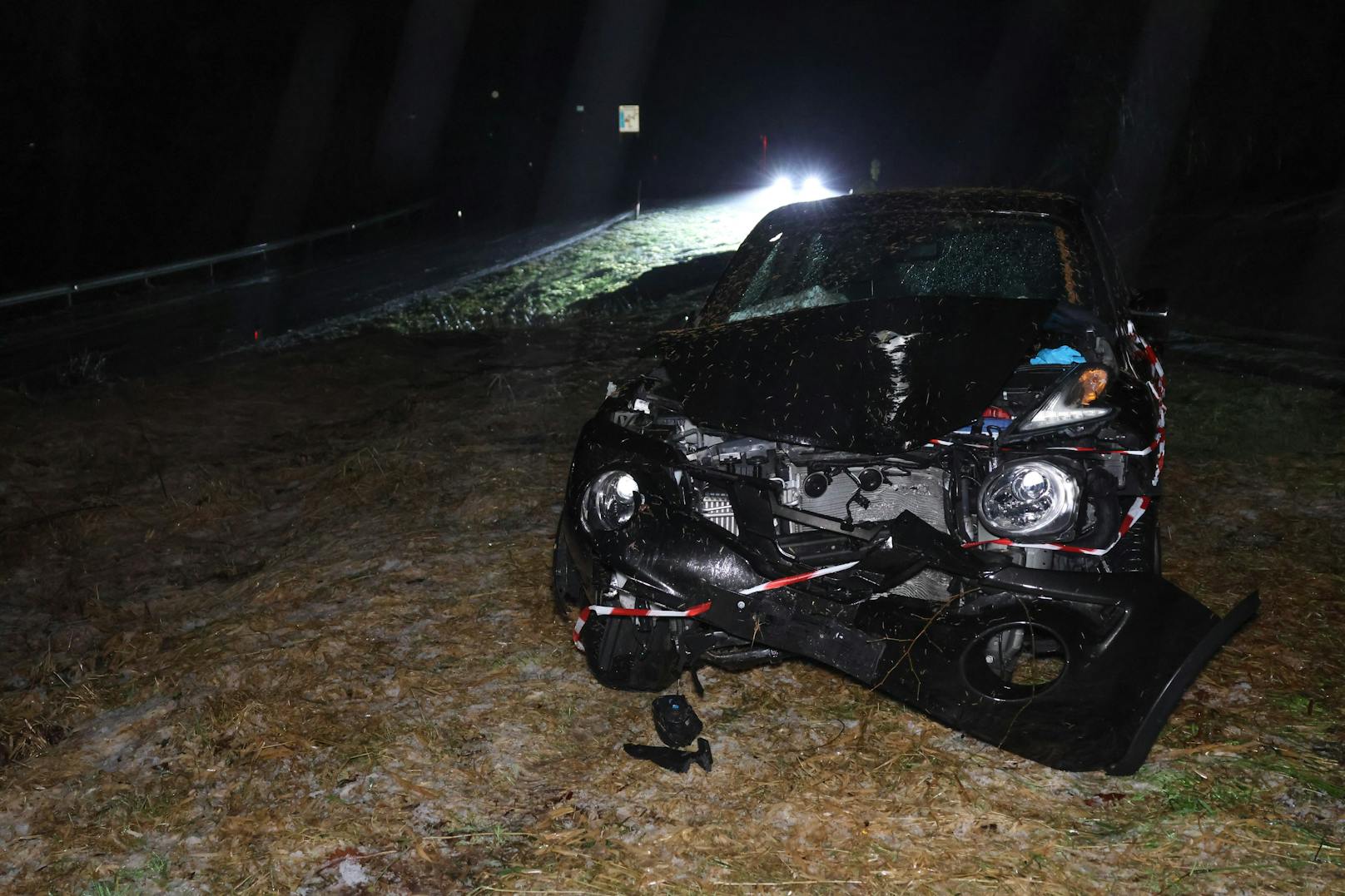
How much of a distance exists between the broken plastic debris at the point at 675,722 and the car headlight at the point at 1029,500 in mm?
1230

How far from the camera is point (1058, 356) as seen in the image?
14.0 ft

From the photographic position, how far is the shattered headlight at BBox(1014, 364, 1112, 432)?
3742 millimetres

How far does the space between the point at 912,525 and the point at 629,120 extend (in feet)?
→ 95.3

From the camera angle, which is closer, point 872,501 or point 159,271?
point 872,501

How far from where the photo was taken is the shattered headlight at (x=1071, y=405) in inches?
147

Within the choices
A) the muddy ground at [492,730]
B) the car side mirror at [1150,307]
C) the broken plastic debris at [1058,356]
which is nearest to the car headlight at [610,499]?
the muddy ground at [492,730]

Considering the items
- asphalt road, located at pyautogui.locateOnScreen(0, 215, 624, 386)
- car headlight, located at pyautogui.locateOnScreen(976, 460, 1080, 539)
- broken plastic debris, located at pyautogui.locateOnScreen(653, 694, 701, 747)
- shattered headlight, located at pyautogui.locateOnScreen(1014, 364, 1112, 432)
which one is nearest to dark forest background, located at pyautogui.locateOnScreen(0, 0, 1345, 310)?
asphalt road, located at pyautogui.locateOnScreen(0, 215, 624, 386)

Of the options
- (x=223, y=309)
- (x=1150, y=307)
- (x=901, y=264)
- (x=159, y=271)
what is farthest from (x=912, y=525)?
(x=159, y=271)

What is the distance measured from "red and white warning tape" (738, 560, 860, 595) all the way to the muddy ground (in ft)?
2.15

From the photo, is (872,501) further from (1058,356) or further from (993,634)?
(1058,356)

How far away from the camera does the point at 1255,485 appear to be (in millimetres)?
6266

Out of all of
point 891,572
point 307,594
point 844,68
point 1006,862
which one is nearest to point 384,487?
point 307,594

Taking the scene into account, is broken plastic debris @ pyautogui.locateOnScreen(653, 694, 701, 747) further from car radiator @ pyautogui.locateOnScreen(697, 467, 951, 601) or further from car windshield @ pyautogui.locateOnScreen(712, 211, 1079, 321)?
car windshield @ pyautogui.locateOnScreen(712, 211, 1079, 321)

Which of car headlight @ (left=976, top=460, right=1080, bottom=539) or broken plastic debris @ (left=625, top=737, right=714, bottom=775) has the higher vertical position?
car headlight @ (left=976, top=460, right=1080, bottom=539)
